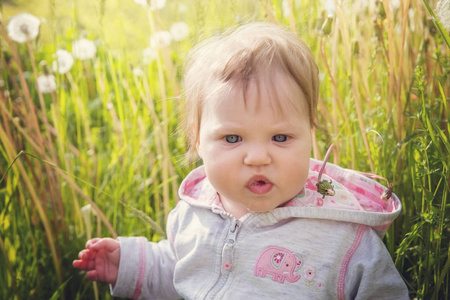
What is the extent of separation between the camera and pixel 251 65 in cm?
129

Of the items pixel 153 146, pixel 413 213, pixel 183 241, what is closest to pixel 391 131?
pixel 413 213

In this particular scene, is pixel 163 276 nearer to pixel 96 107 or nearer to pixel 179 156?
pixel 179 156

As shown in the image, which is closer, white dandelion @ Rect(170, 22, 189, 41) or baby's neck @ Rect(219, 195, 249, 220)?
baby's neck @ Rect(219, 195, 249, 220)

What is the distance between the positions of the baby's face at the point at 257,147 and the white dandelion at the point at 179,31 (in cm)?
128

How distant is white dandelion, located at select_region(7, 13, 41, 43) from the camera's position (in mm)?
1913

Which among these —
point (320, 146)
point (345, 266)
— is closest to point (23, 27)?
point (320, 146)

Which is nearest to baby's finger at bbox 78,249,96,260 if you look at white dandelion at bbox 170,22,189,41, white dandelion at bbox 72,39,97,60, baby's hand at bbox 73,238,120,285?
baby's hand at bbox 73,238,120,285

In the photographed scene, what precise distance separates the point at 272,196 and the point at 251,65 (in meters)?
0.29

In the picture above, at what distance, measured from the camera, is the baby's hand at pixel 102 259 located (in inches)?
64.3

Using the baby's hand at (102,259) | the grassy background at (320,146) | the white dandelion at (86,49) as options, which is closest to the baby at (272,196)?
the grassy background at (320,146)

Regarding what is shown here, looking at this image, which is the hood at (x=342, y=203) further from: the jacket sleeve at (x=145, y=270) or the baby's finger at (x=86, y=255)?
the baby's finger at (x=86, y=255)

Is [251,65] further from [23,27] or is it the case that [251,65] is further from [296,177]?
[23,27]

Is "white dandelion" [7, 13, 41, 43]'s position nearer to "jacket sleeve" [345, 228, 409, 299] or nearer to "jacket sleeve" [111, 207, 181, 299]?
"jacket sleeve" [111, 207, 181, 299]

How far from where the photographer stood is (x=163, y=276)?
1.64 meters
